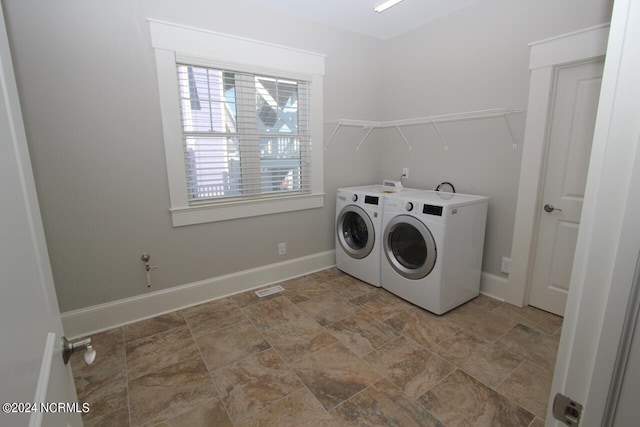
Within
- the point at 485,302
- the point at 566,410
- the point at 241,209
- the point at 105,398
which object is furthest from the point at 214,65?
the point at 485,302

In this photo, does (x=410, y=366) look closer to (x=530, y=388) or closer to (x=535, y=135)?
(x=530, y=388)

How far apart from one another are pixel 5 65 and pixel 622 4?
109 centimetres

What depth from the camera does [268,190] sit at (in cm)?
294

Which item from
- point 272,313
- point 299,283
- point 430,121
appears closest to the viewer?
point 272,313

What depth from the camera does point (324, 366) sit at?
1901mm

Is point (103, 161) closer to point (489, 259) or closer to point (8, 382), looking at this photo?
point (8, 382)

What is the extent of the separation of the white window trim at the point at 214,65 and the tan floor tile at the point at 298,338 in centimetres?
108

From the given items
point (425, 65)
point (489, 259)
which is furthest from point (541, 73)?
point (489, 259)

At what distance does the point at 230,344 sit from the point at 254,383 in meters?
0.44

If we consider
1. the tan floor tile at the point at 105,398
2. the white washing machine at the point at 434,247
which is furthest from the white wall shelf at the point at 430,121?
the tan floor tile at the point at 105,398

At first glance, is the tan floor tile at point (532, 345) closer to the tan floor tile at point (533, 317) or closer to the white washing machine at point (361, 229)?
the tan floor tile at point (533, 317)

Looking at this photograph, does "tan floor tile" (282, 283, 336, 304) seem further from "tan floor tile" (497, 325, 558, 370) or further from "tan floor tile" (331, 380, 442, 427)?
"tan floor tile" (497, 325, 558, 370)

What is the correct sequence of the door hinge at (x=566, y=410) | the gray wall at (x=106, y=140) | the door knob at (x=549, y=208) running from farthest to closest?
the door knob at (x=549, y=208), the gray wall at (x=106, y=140), the door hinge at (x=566, y=410)

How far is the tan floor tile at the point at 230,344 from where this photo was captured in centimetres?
198
